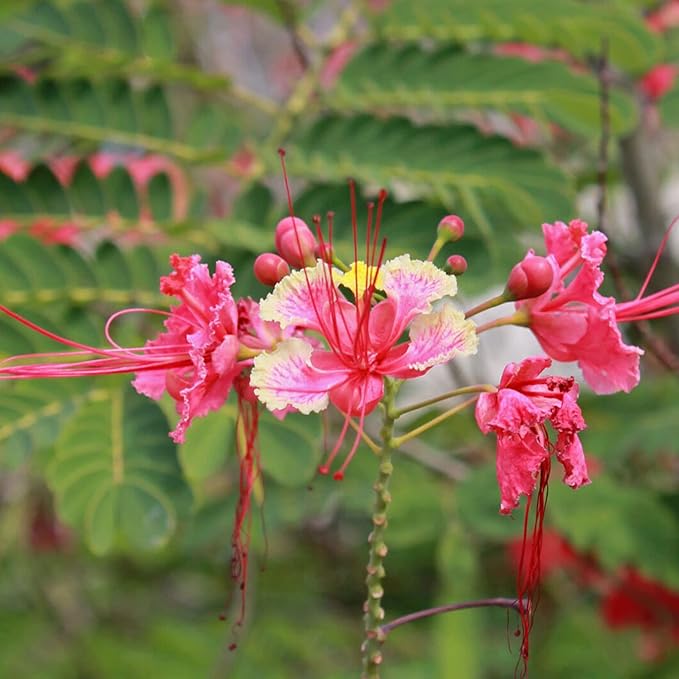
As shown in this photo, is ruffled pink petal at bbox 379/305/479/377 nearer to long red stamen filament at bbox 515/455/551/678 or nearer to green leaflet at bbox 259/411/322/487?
long red stamen filament at bbox 515/455/551/678

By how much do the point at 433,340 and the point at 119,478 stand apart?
0.54m

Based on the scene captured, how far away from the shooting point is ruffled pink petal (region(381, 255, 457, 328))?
0.88 m

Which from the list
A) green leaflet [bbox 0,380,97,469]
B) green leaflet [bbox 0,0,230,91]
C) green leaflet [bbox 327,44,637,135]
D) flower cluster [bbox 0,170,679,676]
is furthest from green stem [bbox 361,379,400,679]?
green leaflet [bbox 0,0,230,91]

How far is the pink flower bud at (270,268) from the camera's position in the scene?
0.94 metres

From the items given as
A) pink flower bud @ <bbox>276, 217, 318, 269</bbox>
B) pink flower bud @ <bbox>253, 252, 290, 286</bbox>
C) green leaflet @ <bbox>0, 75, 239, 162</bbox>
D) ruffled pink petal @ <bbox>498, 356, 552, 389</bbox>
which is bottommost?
ruffled pink petal @ <bbox>498, 356, 552, 389</bbox>

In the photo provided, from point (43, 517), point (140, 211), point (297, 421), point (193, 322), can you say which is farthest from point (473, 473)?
point (43, 517)

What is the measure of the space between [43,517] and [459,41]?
179cm

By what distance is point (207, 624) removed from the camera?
2262 millimetres

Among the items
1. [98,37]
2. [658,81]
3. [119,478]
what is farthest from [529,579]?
[658,81]

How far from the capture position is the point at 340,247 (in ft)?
4.43

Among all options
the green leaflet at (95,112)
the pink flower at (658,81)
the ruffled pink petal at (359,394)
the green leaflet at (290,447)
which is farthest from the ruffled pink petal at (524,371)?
the pink flower at (658,81)

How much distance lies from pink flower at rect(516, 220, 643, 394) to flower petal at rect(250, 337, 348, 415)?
208mm

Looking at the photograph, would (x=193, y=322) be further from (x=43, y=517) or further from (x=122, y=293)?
(x=43, y=517)

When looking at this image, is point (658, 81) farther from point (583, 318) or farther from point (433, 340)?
point (433, 340)
